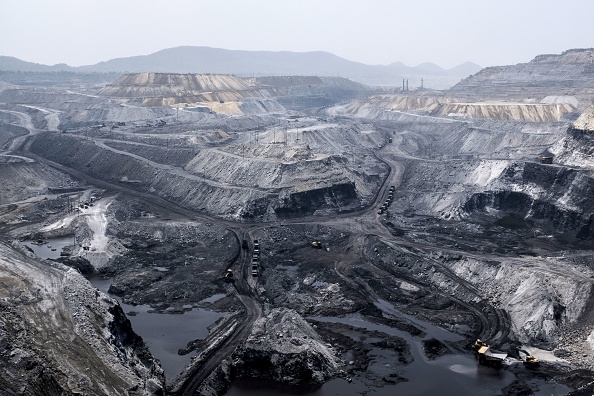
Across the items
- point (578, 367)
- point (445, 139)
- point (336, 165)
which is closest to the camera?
point (578, 367)

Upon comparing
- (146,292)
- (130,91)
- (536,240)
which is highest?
(130,91)

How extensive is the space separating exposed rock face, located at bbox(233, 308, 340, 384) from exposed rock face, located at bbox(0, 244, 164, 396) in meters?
5.79

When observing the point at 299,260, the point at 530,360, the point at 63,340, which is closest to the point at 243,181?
the point at 299,260

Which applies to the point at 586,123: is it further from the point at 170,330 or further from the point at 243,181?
the point at 170,330

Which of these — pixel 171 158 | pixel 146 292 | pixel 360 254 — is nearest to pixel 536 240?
pixel 360 254

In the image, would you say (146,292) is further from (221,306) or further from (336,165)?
(336,165)

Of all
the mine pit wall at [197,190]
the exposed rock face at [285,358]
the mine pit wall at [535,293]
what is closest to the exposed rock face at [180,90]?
the mine pit wall at [197,190]

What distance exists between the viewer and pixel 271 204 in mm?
73000

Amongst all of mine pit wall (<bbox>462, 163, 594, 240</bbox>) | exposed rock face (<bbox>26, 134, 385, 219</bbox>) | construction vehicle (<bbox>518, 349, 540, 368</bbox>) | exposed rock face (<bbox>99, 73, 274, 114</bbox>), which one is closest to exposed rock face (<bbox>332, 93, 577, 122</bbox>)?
exposed rock face (<bbox>99, 73, 274, 114</bbox>)

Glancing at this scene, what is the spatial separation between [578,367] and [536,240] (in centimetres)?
2559

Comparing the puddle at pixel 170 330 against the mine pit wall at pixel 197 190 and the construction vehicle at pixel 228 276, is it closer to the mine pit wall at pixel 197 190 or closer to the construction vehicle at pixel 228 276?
the construction vehicle at pixel 228 276

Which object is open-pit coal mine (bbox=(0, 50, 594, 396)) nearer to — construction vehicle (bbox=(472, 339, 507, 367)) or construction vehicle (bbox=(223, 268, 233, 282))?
construction vehicle (bbox=(472, 339, 507, 367))

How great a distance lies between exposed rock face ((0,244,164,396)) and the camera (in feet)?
93.5

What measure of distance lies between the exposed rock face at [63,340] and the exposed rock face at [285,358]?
5.79m
